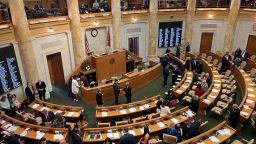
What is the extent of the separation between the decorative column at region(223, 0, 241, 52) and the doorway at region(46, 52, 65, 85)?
13.5 m

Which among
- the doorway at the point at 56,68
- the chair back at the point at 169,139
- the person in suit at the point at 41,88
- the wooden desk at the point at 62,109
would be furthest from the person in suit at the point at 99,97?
the chair back at the point at 169,139

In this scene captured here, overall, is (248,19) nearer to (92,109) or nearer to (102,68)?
(102,68)

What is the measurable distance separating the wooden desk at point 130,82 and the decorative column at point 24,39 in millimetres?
3017

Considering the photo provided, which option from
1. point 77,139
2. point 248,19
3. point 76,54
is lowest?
point 77,139

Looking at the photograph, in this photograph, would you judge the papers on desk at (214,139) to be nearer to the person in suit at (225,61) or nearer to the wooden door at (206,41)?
the person in suit at (225,61)

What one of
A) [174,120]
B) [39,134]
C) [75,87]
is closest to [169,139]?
[174,120]

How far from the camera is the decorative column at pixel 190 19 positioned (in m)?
18.7

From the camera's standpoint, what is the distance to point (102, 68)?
15.6 metres

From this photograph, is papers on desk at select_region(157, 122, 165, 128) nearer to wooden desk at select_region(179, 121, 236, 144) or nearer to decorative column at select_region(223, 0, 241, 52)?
wooden desk at select_region(179, 121, 236, 144)

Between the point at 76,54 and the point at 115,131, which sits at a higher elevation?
the point at 76,54

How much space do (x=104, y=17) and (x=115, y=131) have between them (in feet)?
31.3

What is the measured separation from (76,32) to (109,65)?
326cm

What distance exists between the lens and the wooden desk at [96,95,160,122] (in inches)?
412

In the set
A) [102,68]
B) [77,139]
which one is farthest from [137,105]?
[102,68]
